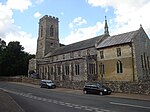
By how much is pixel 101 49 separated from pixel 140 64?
9.59m

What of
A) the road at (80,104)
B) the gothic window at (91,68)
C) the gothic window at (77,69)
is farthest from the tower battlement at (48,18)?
the road at (80,104)

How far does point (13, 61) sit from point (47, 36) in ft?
51.5

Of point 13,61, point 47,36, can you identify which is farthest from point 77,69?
point 13,61

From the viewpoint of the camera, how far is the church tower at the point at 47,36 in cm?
6844

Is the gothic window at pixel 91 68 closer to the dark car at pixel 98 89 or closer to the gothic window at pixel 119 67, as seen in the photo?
the gothic window at pixel 119 67

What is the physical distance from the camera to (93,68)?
4597 centimetres

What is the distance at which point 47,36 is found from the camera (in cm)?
6881

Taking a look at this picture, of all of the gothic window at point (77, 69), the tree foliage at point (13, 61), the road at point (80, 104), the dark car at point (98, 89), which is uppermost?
the tree foliage at point (13, 61)

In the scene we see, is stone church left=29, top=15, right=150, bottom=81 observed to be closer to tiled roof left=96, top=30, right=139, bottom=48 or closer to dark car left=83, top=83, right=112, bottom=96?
tiled roof left=96, top=30, right=139, bottom=48

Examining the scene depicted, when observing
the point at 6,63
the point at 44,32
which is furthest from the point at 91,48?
the point at 6,63

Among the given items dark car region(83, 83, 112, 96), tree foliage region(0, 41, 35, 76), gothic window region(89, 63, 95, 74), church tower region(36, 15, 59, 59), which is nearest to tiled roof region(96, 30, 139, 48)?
gothic window region(89, 63, 95, 74)

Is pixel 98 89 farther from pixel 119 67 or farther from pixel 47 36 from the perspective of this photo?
pixel 47 36

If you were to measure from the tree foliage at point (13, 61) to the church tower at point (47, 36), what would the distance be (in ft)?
23.4

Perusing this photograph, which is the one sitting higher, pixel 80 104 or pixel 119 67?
pixel 119 67
